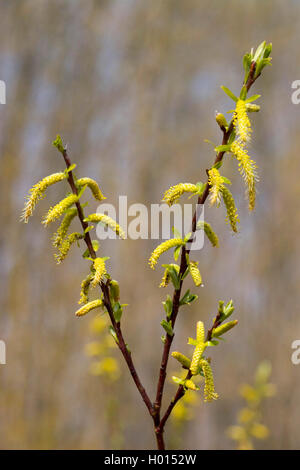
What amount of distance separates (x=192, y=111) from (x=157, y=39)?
22 cm

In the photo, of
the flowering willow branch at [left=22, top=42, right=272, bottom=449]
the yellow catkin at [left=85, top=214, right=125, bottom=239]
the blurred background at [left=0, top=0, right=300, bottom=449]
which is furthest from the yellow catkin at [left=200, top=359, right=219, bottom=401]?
the blurred background at [left=0, top=0, right=300, bottom=449]

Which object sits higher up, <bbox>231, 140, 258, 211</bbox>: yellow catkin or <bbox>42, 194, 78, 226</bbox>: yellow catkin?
<bbox>231, 140, 258, 211</bbox>: yellow catkin

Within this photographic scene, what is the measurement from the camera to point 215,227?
125 cm

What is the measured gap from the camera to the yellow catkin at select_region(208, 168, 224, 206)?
32 cm

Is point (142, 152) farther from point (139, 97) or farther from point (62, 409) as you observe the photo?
point (62, 409)

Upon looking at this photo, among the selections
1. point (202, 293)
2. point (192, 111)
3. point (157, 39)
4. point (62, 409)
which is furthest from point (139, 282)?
point (157, 39)

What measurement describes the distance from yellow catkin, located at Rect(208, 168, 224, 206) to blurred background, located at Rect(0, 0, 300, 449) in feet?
3.01

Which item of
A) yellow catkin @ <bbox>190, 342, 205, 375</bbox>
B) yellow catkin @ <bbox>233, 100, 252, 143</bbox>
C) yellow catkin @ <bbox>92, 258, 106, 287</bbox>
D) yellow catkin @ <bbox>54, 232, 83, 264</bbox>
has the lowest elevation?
yellow catkin @ <bbox>190, 342, 205, 375</bbox>

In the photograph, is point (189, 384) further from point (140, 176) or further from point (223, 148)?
point (140, 176)

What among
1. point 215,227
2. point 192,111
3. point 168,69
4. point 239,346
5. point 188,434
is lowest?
point 188,434

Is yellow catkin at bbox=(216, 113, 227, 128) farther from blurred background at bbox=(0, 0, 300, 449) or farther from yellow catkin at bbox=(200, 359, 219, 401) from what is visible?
blurred background at bbox=(0, 0, 300, 449)

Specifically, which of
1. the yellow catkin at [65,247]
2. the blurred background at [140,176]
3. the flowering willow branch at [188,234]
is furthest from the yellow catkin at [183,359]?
the blurred background at [140,176]

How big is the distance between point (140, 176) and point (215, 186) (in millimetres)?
1029

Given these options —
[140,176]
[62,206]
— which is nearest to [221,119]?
[62,206]
